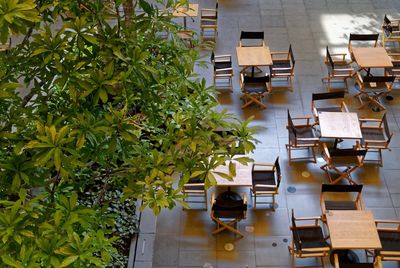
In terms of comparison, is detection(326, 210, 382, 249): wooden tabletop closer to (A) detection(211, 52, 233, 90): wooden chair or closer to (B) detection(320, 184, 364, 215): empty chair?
(B) detection(320, 184, 364, 215): empty chair

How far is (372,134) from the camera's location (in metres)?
9.25

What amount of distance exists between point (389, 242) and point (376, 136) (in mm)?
2414

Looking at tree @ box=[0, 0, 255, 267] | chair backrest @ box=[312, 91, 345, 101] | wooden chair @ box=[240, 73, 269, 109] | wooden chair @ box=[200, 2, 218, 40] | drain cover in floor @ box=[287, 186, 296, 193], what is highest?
wooden chair @ box=[200, 2, 218, 40]

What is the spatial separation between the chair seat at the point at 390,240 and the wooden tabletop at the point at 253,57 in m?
4.47

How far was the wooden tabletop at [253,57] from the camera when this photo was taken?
34.5 feet

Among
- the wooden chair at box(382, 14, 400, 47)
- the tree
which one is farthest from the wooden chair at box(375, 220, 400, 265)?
the wooden chair at box(382, 14, 400, 47)

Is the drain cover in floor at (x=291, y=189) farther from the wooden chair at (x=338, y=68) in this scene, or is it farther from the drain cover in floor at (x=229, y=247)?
the wooden chair at (x=338, y=68)

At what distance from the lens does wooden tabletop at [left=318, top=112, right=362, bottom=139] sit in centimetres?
878

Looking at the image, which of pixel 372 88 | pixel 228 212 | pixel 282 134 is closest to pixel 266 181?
pixel 228 212

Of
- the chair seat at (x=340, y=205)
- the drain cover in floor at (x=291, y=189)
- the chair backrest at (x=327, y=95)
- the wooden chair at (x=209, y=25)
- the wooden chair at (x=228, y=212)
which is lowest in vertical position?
the wooden chair at (x=228, y=212)

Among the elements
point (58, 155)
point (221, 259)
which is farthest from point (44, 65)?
point (221, 259)

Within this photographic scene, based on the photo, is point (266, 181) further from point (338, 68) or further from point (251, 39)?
point (251, 39)

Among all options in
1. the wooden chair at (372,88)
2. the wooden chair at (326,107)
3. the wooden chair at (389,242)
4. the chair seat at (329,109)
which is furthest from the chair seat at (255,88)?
the wooden chair at (389,242)

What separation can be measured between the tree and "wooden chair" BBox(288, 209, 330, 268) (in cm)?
363
